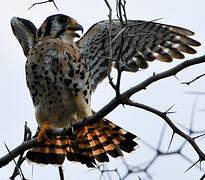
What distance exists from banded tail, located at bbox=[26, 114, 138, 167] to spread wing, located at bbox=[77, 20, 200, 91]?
728 mm

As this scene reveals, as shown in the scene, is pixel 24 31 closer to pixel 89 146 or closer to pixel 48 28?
pixel 48 28

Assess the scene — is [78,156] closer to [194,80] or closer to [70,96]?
[70,96]

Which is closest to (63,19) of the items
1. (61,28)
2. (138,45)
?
(61,28)

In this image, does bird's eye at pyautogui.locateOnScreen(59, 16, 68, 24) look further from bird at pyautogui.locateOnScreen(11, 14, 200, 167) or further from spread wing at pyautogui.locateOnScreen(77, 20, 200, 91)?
spread wing at pyautogui.locateOnScreen(77, 20, 200, 91)

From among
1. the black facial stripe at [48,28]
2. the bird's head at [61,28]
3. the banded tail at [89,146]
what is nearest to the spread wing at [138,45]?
the bird's head at [61,28]

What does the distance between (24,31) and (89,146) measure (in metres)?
1.77

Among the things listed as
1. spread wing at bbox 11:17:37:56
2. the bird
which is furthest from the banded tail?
spread wing at bbox 11:17:37:56

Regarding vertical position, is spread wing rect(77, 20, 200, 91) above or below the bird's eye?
below

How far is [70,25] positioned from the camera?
5219 mm

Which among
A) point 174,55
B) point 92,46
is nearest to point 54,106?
point 92,46

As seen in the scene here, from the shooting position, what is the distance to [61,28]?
5.23 meters

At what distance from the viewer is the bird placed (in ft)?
15.8

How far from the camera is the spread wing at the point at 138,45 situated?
225 inches

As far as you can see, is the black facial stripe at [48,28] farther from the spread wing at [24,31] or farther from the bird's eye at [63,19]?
Result: the spread wing at [24,31]
